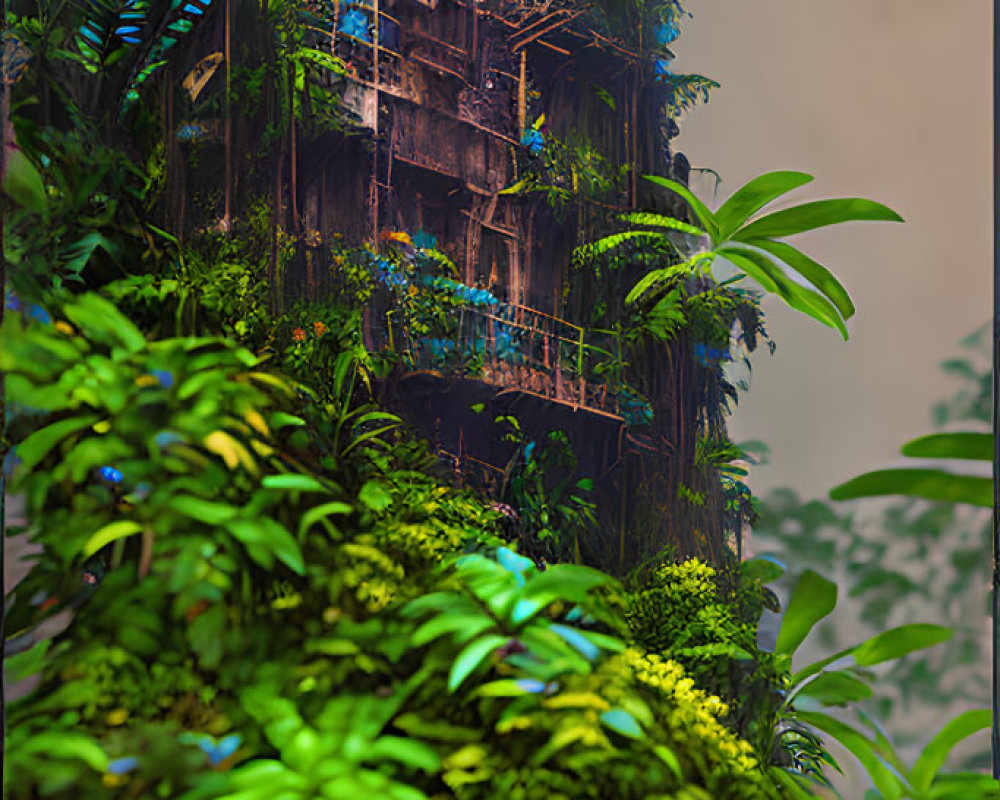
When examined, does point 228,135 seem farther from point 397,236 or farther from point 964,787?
point 964,787

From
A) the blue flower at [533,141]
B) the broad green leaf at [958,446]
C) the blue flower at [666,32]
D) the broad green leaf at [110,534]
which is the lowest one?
the broad green leaf at [110,534]

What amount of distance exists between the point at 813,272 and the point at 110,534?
128 centimetres

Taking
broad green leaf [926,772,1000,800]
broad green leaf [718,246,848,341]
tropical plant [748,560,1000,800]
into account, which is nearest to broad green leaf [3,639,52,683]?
tropical plant [748,560,1000,800]

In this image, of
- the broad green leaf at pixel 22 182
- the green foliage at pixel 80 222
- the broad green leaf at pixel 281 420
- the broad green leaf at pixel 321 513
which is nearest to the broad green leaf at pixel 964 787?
the broad green leaf at pixel 321 513

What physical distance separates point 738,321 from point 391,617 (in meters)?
0.82

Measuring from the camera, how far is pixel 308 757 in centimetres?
91

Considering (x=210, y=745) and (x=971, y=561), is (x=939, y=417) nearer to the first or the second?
(x=971, y=561)

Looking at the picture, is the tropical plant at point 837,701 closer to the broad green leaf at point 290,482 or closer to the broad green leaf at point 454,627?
the broad green leaf at point 454,627

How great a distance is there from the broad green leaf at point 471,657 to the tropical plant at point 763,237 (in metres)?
0.64

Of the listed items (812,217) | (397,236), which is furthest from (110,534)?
(812,217)

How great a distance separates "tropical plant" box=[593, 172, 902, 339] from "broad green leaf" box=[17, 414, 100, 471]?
0.91m

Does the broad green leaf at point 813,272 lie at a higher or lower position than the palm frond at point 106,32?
lower

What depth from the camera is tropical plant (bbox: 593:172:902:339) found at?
1.21 metres

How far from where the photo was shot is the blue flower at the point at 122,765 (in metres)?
0.90
